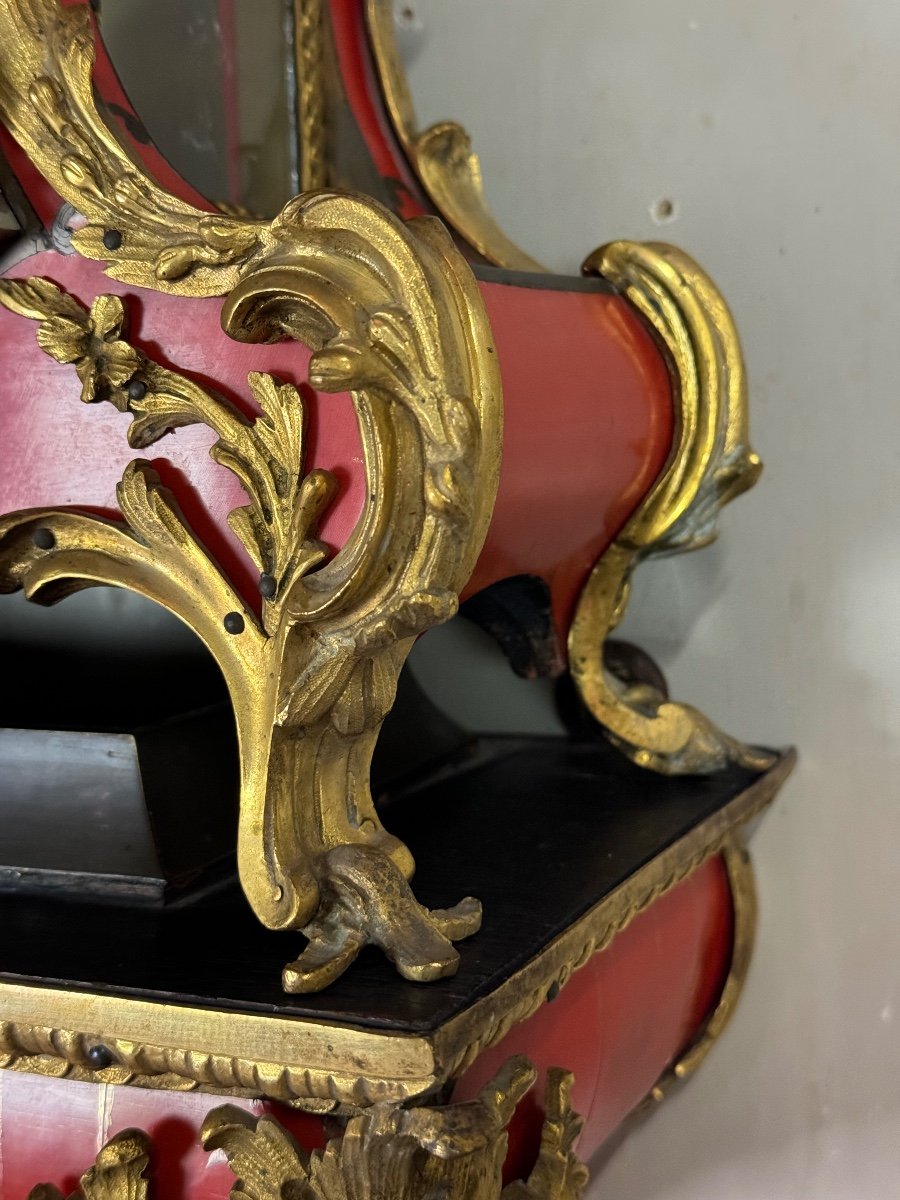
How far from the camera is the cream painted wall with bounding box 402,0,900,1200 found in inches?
33.5

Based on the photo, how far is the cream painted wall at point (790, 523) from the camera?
852 mm

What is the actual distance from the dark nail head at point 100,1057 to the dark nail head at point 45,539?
0.21m

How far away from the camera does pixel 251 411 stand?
499mm

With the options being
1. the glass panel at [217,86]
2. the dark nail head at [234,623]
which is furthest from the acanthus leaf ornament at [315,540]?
Answer: the glass panel at [217,86]

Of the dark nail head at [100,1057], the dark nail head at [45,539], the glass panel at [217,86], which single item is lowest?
the dark nail head at [100,1057]

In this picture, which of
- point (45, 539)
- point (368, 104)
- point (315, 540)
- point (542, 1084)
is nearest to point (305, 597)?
point (315, 540)

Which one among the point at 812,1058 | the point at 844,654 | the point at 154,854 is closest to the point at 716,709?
the point at 844,654

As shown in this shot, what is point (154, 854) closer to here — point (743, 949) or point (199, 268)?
point (199, 268)

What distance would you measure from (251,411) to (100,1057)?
0.25 meters

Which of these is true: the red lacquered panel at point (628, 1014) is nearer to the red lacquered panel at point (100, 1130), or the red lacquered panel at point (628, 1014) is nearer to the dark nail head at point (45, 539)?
the red lacquered panel at point (100, 1130)

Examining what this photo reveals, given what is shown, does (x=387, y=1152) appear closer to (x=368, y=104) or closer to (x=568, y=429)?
(x=568, y=429)

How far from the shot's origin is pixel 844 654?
87 cm

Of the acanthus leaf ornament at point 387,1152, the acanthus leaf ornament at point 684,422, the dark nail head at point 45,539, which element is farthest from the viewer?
the acanthus leaf ornament at point 684,422

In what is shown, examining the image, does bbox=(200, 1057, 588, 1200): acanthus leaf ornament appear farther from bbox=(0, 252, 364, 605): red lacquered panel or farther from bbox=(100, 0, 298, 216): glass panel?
bbox=(100, 0, 298, 216): glass panel
